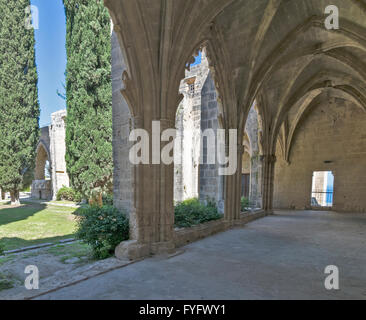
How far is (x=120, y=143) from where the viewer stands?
4230 mm

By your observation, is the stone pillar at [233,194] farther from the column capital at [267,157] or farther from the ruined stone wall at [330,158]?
the ruined stone wall at [330,158]

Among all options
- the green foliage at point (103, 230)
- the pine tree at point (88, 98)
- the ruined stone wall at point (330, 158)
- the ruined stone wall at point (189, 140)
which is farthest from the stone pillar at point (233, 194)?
the ruined stone wall at point (330, 158)

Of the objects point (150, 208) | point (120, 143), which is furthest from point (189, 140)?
point (150, 208)

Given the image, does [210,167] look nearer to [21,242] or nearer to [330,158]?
[21,242]

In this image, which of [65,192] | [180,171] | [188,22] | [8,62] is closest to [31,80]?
[8,62]

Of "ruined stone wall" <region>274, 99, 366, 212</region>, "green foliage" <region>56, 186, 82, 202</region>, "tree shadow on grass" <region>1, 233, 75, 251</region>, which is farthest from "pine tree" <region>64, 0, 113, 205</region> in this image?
"ruined stone wall" <region>274, 99, 366, 212</region>

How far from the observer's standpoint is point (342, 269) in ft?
10.1

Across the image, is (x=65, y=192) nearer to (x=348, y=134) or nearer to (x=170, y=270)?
(x=170, y=270)

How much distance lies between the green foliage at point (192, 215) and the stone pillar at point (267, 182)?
12.7 ft

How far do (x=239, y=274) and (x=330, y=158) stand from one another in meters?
→ 10.9

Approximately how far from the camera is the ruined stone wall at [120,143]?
409cm

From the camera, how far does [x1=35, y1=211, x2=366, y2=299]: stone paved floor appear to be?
7.59ft
